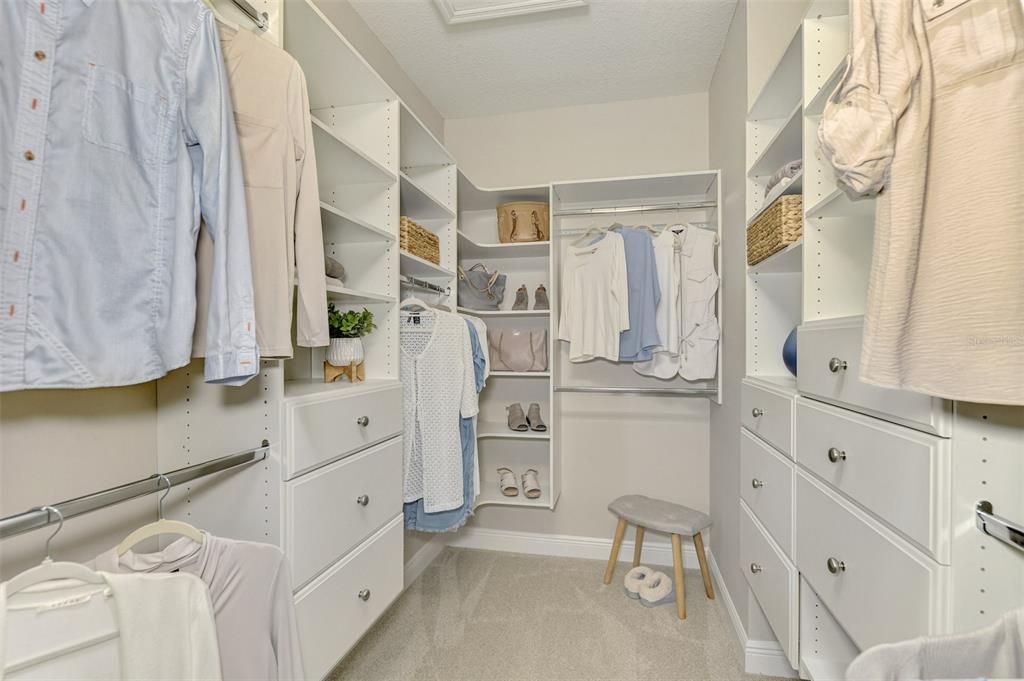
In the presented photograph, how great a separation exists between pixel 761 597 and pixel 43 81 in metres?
2.11

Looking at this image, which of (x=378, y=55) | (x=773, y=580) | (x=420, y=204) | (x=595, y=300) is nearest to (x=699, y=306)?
(x=595, y=300)

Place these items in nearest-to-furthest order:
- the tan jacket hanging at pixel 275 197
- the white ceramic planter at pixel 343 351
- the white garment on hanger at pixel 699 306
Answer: the tan jacket hanging at pixel 275 197, the white ceramic planter at pixel 343 351, the white garment on hanger at pixel 699 306

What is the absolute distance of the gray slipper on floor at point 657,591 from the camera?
2178 millimetres

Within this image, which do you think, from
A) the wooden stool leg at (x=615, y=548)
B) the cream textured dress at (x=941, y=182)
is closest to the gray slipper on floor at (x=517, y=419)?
the wooden stool leg at (x=615, y=548)

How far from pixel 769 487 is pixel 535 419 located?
1.33 meters

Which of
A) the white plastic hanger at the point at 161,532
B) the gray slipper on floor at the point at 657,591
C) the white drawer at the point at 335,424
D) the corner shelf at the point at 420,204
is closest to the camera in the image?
the white plastic hanger at the point at 161,532

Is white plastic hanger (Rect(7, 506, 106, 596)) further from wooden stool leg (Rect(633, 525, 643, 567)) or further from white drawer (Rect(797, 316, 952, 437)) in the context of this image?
wooden stool leg (Rect(633, 525, 643, 567))

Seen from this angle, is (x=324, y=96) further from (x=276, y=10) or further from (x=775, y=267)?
(x=775, y=267)

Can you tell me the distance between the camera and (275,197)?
1.17 meters

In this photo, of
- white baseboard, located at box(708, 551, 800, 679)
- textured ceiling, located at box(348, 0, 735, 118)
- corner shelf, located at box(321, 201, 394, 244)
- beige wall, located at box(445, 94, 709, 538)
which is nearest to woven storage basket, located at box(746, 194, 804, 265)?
textured ceiling, located at box(348, 0, 735, 118)

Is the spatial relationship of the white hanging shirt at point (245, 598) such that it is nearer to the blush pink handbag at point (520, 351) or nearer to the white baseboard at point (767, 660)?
the white baseboard at point (767, 660)

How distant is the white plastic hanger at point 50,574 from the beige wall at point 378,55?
195cm

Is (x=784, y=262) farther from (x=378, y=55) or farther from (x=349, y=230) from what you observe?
(x=378, y=55)

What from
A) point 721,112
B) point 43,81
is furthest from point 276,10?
point 721,112
